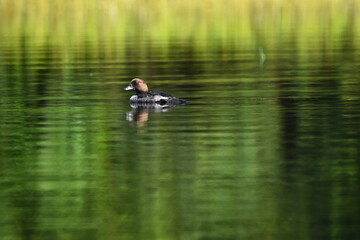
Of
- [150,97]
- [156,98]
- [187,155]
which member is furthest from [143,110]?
[187,155]

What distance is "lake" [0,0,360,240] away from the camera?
10.3 metres

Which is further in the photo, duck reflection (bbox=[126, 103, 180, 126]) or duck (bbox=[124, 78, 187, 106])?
duck (bbox=[124, 78, 187, 106])

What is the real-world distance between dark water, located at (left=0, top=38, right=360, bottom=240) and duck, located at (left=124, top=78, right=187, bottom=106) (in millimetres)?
307

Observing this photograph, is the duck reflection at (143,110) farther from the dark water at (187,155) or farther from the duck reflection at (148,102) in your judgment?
the dark water at (187,155)

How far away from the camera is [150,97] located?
19.3 meters

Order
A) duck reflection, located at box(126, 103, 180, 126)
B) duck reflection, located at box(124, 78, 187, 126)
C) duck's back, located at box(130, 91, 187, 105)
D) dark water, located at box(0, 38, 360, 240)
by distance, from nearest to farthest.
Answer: dark water, located at box(0, 38, 360, 240) → duck reflection, located at box(126, 103, 180, 126) → duck reflection, located at box(124, 78, 187, 126) → duck's back, located at box(130, 91, 187, 105)

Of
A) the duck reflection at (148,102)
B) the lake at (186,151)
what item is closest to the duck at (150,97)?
the duck reflection at (148,102)

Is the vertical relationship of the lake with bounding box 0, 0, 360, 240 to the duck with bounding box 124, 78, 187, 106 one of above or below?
below

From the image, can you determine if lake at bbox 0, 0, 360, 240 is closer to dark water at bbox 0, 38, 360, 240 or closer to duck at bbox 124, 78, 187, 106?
dark water at bbox 0, 38, 360, 240

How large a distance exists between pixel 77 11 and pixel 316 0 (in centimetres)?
789

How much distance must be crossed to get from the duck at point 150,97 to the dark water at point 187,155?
12.1 inches

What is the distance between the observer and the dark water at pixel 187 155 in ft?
33.7

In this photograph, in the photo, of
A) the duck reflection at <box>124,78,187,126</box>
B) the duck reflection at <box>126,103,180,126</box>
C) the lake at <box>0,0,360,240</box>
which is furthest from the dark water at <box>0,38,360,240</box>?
the duck reflection at <box>124,78,187,126</box>

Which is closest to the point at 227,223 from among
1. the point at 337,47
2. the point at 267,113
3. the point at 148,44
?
the point at 267,113
